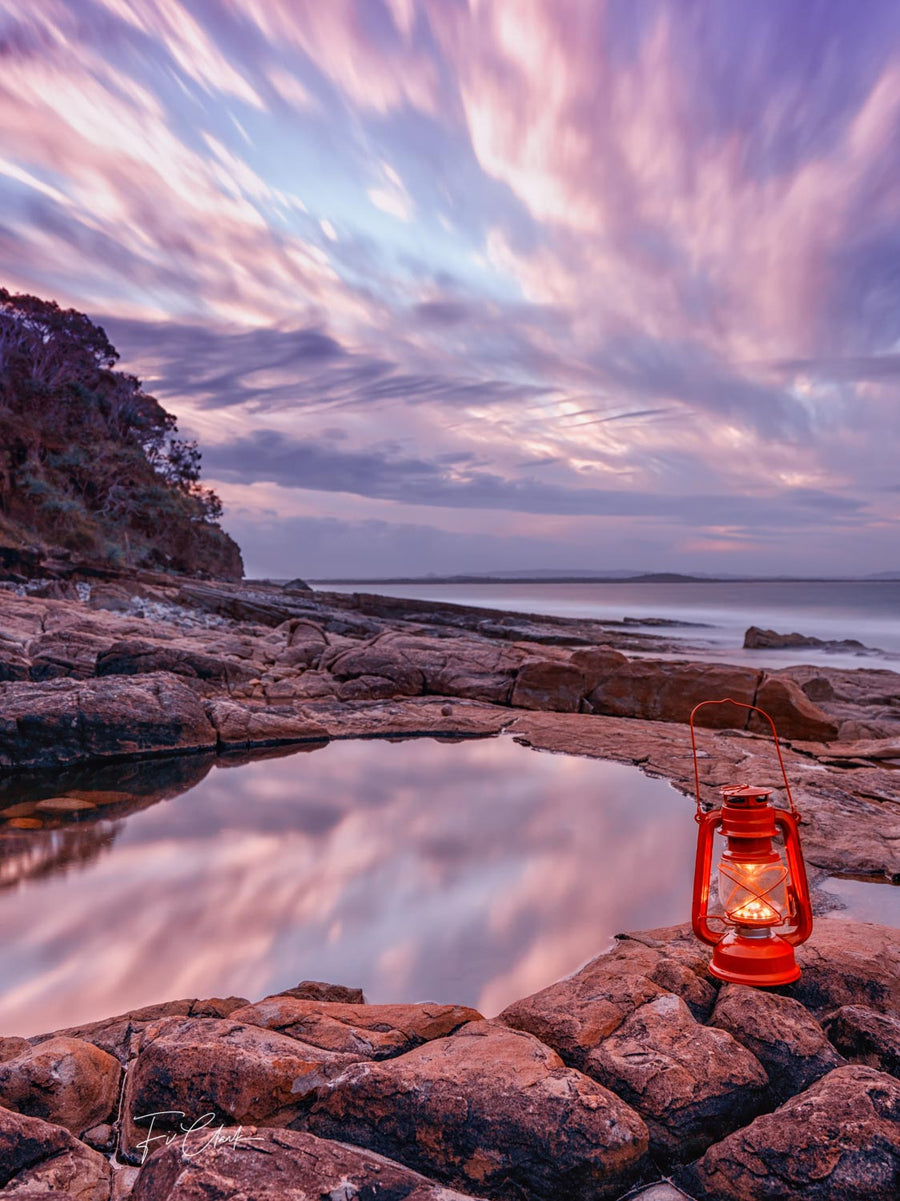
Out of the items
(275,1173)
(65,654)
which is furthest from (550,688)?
(275,1173)

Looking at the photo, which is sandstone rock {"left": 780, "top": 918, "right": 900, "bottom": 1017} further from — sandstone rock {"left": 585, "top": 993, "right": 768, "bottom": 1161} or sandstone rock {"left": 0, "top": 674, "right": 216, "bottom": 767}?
sandstone rock {"left": 0, "top": 674, "right": 216, "bottom": 767}

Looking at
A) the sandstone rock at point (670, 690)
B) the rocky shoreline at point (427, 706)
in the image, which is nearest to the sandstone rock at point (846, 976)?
the rocky shoreline at point (427, 706)

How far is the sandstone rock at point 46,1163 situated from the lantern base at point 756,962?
2028mm

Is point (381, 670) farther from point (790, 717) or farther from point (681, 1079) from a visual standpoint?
point (681, 1079)

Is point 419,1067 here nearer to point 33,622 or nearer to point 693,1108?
point 693,1108

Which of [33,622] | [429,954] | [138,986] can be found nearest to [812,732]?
[429,954]

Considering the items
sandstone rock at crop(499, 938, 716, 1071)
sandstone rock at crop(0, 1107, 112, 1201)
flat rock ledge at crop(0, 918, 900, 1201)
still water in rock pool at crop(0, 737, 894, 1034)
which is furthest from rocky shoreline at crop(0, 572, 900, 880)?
sandstone rock at crop(0, 1107, 112, 1201)

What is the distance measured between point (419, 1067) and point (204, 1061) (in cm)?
73

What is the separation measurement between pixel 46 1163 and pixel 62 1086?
0.49 metres

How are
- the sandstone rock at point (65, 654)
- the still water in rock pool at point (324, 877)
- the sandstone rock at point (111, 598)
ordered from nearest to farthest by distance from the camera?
the still water in rock pool at point (324, 877) → the sandstone rock at point (65, 654) → the sandstone rock at point (111, 598)

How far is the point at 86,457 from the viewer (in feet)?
136

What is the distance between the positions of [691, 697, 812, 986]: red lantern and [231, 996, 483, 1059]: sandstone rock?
3.85 ft

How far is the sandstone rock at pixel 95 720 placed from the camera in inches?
360

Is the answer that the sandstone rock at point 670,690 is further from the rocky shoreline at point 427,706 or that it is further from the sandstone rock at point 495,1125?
the sandstone rock at point 495,1125
